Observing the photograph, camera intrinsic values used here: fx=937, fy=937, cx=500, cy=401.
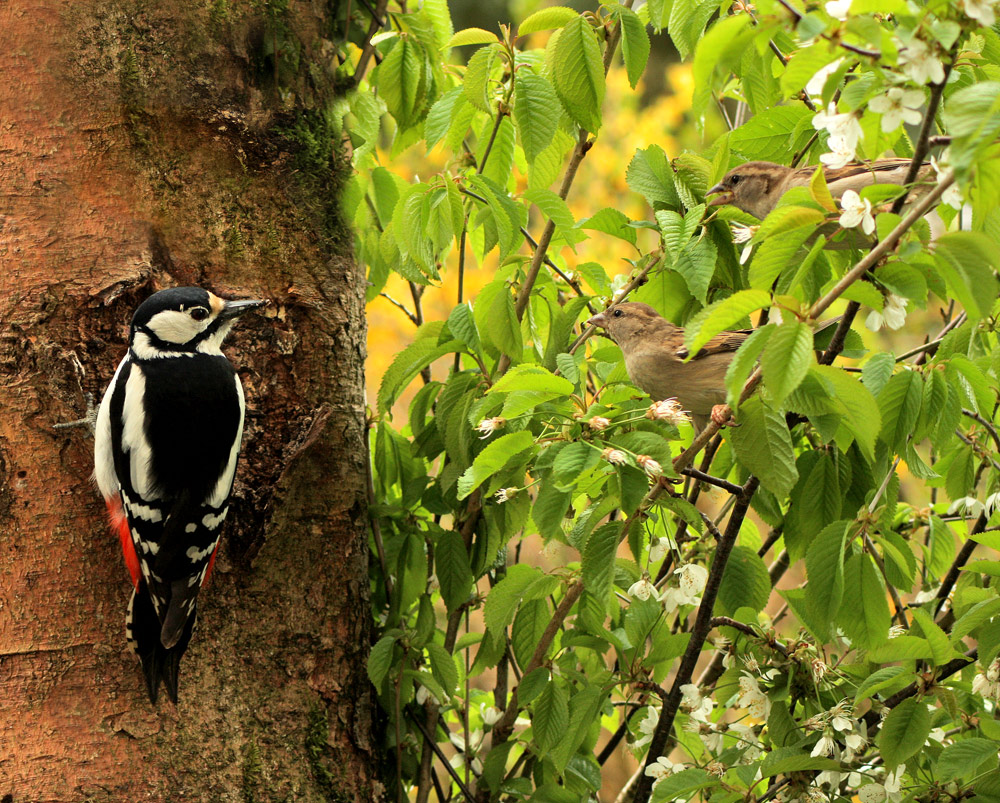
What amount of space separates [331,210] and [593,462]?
1.25 metres

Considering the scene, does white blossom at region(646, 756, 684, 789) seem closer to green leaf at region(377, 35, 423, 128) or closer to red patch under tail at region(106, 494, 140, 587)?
red patch under tail at region(106, 494, 140, 587)

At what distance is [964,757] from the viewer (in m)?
1.70

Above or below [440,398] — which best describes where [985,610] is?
above

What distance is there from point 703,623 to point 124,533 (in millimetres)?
1268

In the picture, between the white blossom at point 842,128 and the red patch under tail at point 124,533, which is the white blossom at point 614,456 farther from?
the red patch under tail at point 124,533

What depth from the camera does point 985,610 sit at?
1607 millimetres

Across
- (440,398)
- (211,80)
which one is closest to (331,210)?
(211,80)

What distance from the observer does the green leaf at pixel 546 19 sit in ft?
6.51

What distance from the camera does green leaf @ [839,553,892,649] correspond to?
1689mm

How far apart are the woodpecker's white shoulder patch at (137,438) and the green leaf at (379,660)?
63 centimetres

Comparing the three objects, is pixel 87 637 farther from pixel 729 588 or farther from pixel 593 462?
pixel 729 588

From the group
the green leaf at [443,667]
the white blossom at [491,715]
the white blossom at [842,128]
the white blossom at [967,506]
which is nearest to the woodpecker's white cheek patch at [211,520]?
the green leaf at [443,667]

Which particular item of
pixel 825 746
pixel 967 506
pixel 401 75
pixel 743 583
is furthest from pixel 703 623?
pixel 401 75

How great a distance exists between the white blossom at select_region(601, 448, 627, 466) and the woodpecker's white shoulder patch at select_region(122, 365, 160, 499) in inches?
45.3
